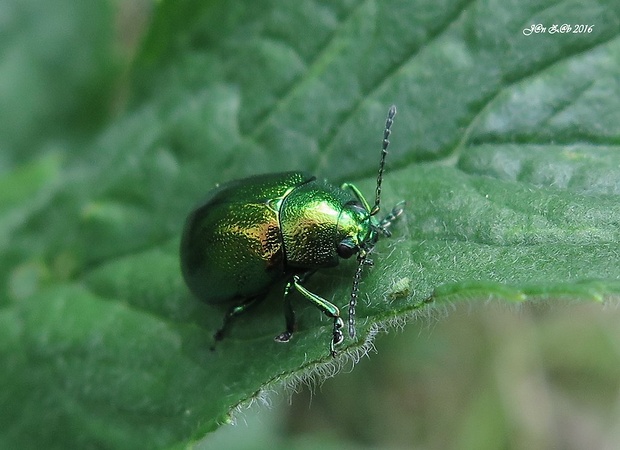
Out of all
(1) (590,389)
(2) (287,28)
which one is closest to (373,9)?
(2) (287,28)

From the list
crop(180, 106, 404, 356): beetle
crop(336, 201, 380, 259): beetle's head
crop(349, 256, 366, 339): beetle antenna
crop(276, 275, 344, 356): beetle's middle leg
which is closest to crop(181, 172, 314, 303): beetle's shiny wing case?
crop(180, 106, 404, 356): beetle

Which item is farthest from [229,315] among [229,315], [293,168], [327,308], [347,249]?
[293,168]

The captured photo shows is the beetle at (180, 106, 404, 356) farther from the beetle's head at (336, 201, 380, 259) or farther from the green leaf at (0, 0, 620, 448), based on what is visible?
the green leaf at (0, 0, 620, 448)

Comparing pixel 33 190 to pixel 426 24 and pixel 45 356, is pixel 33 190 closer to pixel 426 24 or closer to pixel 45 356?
pixel 45 356

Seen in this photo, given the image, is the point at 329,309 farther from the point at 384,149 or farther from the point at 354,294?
the point at 384,149

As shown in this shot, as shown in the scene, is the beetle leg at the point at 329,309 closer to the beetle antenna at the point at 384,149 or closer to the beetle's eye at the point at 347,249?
the beetle's eye at the point at 347,249

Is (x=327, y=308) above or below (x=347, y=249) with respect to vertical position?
below
